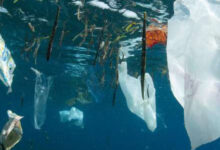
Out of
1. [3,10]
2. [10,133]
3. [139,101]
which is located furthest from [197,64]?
[3,10]

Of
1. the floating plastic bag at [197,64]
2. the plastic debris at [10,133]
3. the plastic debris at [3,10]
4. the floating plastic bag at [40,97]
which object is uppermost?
the plastic debris at [3,10]

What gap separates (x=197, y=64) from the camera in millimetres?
2346

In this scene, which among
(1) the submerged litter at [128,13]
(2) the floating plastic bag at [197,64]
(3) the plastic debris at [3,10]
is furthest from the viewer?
(3) the plastic debris at [3,10]

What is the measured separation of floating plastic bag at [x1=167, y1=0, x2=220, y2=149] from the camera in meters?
2.24

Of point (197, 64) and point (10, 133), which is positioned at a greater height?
point (197, 64)

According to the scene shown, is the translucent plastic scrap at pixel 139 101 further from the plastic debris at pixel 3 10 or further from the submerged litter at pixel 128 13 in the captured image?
the plastic debris at pixel 3 10

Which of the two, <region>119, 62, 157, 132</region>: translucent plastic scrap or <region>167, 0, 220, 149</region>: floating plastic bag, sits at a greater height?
<region>167, 0, 220, 149</region>: floating plastic bag

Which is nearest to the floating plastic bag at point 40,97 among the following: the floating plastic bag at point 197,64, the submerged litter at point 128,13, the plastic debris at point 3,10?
the plastic debris at point 3,10

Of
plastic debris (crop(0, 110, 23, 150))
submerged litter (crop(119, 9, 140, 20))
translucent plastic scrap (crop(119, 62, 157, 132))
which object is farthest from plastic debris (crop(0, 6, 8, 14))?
plastic debris (crop(0, 110, 23, 150))

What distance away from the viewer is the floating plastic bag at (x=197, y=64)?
88.1 inches

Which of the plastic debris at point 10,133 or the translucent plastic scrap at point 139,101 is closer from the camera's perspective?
the plastic debris at point 10,133

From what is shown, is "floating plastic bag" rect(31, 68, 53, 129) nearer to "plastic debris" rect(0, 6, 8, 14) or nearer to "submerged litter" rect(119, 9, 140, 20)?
"plastic debris" rect(0, 6, 8, 14)

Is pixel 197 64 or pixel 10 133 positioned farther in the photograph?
pixel 10 133

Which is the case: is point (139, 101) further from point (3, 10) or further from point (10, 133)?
point (3, 10)
